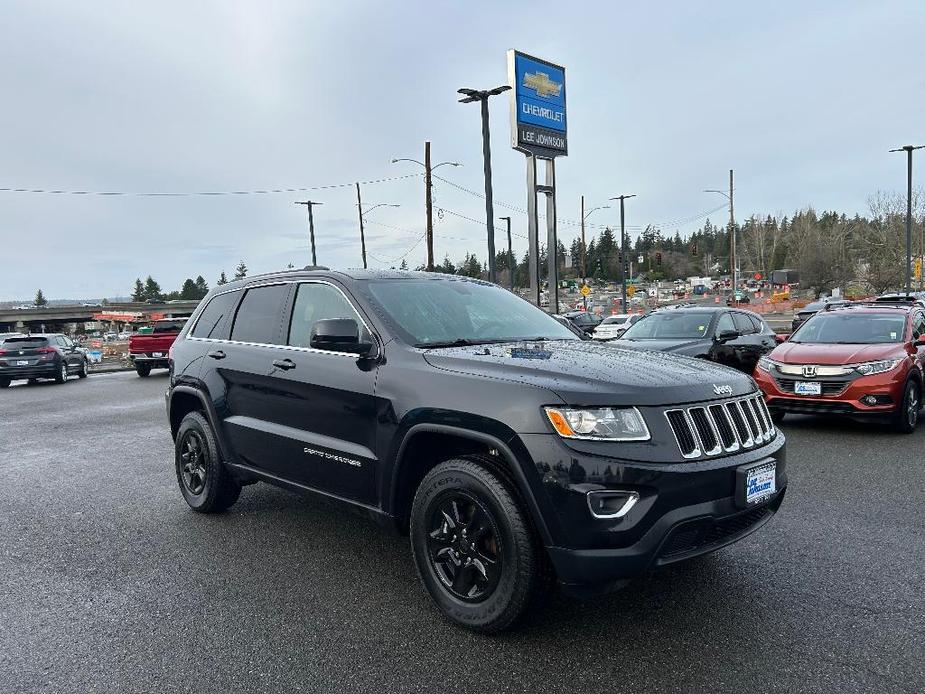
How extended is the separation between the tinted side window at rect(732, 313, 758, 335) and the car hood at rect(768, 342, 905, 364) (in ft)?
10.1

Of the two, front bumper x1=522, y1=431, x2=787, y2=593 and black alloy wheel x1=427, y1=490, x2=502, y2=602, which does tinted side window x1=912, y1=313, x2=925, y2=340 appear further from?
black alloy wheel x1=427, y1=490, x2=502, y2=602

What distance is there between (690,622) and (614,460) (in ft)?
3.53

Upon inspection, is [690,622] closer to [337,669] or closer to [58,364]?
[337,669]

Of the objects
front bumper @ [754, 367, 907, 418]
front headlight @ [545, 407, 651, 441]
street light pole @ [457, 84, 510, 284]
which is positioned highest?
street light pole @ [457, 84, 510, 284]

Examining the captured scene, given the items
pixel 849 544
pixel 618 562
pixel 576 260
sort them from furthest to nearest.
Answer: pixel 576 260 → pixel 849 544 → pixel 618 562

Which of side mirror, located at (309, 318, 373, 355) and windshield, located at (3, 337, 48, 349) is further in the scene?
windshield, located at (3, 337, 48, 349)

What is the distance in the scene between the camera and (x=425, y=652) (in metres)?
3.21

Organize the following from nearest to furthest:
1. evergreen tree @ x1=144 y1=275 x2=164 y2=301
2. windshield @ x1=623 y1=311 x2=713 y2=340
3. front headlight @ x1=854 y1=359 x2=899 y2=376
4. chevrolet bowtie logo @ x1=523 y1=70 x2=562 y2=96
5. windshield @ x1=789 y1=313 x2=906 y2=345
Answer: front headlight @ x1=854 y1=359 x2=899 y2=376 → windshield @ x1=789 y1=313 x2=906 y2=345 → windshield @ x1=623 y1=311 x2=713 y2=340 → chevrolet bowtie logo @ x1=523 y1=70 x2=562 y2=96 → evergreen tree @ x1=144 y1=275 x2=164 y2=301

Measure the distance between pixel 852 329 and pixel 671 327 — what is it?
9.86 ft

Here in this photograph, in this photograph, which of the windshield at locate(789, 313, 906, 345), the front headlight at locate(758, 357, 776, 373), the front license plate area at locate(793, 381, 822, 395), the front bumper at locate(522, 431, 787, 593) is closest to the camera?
the front bumper at locate(522, 431, 787, 593)

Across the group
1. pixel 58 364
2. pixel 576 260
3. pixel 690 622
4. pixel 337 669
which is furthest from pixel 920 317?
pixel 576 260

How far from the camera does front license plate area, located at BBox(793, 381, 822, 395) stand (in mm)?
8305

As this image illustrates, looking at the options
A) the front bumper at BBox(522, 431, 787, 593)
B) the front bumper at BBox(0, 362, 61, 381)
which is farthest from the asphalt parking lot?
the front bumper at BBox(0, 362, 61, 381)

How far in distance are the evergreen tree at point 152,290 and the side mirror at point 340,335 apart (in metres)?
167
